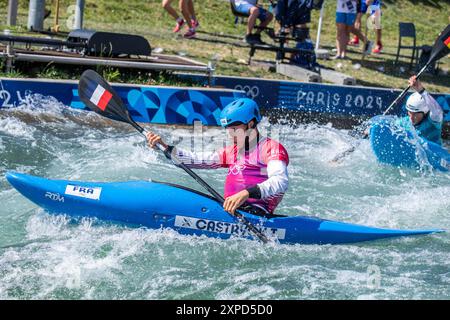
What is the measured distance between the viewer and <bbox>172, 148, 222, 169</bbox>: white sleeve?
21.9 ft

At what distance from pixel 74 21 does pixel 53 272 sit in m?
8.93

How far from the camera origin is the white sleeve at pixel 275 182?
6141 millimetres

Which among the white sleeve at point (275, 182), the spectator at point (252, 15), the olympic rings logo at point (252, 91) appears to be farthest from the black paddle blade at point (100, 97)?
the spectator at point (252, 15)

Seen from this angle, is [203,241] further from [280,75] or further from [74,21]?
[74,21]

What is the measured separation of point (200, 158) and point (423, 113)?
394 cm

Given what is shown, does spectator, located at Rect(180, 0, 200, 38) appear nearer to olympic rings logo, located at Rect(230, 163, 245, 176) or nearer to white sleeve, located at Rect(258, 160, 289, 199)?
olympic rings logo, located at Rect(230, 163, 245, 176)

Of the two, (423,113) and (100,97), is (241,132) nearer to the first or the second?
(100,97)

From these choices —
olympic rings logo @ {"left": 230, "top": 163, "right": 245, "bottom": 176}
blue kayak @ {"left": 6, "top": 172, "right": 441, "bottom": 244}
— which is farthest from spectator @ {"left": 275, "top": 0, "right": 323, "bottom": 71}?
blue kayak @ {"left": 6, "top": 172, "right": 441, "bottom": 244}

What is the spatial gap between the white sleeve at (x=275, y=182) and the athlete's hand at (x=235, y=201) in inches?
5.7

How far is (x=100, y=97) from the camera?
7.20m

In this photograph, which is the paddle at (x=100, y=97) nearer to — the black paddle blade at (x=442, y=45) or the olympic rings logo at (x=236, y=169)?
the olympic rings logo at (x=236, y=169)

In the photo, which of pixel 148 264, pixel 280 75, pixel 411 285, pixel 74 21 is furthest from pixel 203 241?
pixel 74 21

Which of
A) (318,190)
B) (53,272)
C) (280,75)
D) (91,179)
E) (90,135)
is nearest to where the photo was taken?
(53,272)

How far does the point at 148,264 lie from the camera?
238 inches
